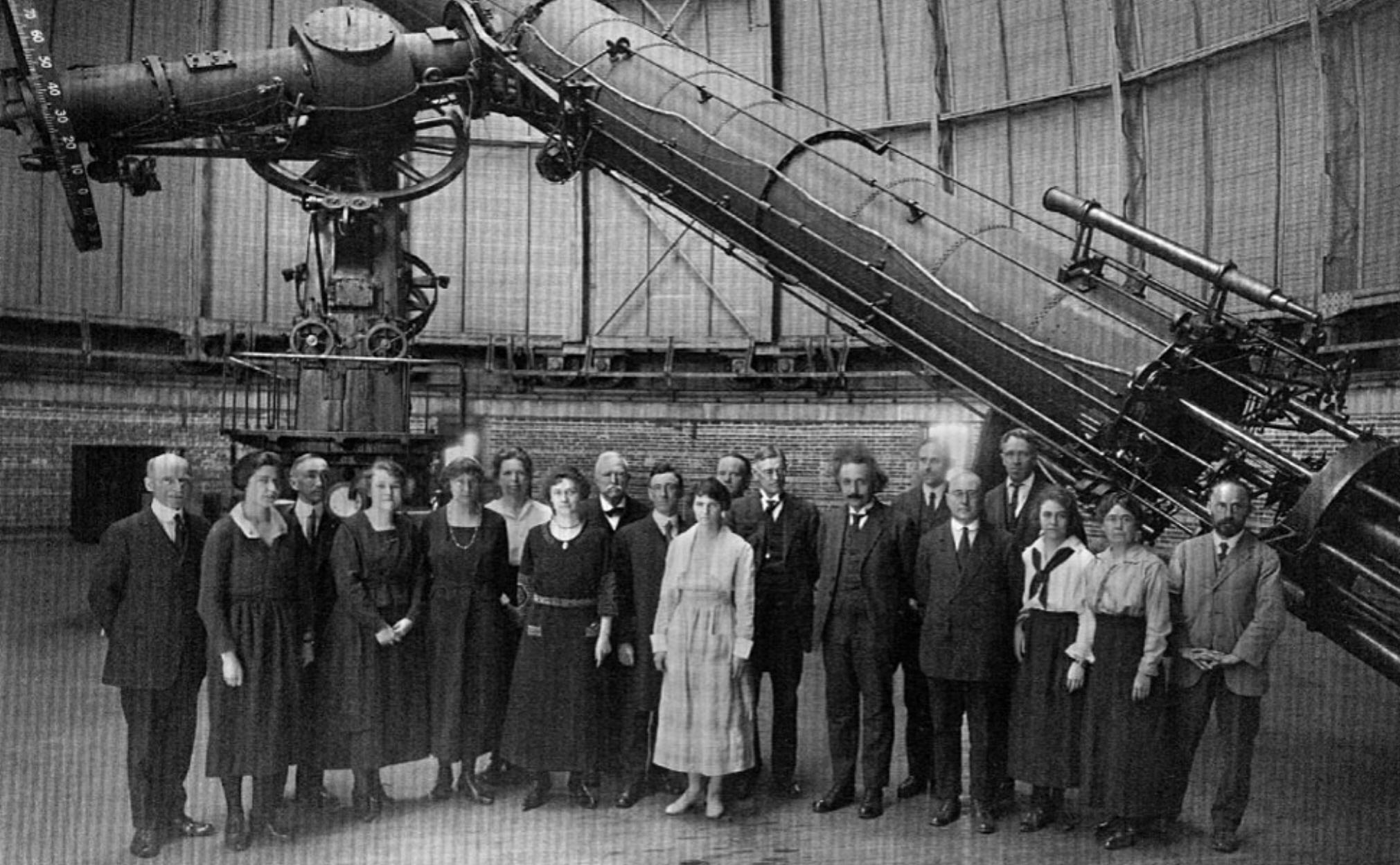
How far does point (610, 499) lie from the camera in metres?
5.66

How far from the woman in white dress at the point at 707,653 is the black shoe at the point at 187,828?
2019 millimetres

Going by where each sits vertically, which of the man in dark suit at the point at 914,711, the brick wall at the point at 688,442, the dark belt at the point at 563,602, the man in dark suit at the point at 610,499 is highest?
the brick wall at the point at 688,442

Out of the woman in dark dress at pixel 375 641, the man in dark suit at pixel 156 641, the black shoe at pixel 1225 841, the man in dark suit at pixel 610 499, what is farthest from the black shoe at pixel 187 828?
the black shoe at pixel 1225 841

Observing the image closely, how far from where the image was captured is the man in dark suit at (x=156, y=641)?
15.3 ft

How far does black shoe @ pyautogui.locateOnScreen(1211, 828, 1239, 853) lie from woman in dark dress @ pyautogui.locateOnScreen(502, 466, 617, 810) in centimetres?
282

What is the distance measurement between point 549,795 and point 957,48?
11.8 metres

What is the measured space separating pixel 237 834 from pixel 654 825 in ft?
5.93

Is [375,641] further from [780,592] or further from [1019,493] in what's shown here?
[1019,493]

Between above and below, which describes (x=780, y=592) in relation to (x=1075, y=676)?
above

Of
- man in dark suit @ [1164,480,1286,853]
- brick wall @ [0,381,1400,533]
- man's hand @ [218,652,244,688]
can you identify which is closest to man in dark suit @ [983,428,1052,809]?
man in dark suit @ [1164,480,1286,853]

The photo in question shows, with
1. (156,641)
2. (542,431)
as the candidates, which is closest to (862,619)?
(156,641)

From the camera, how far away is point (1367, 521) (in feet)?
16.9

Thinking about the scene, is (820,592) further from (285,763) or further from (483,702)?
(285,763)

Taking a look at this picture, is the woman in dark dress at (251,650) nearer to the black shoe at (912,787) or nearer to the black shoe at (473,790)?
the black shoe at (473,790)
